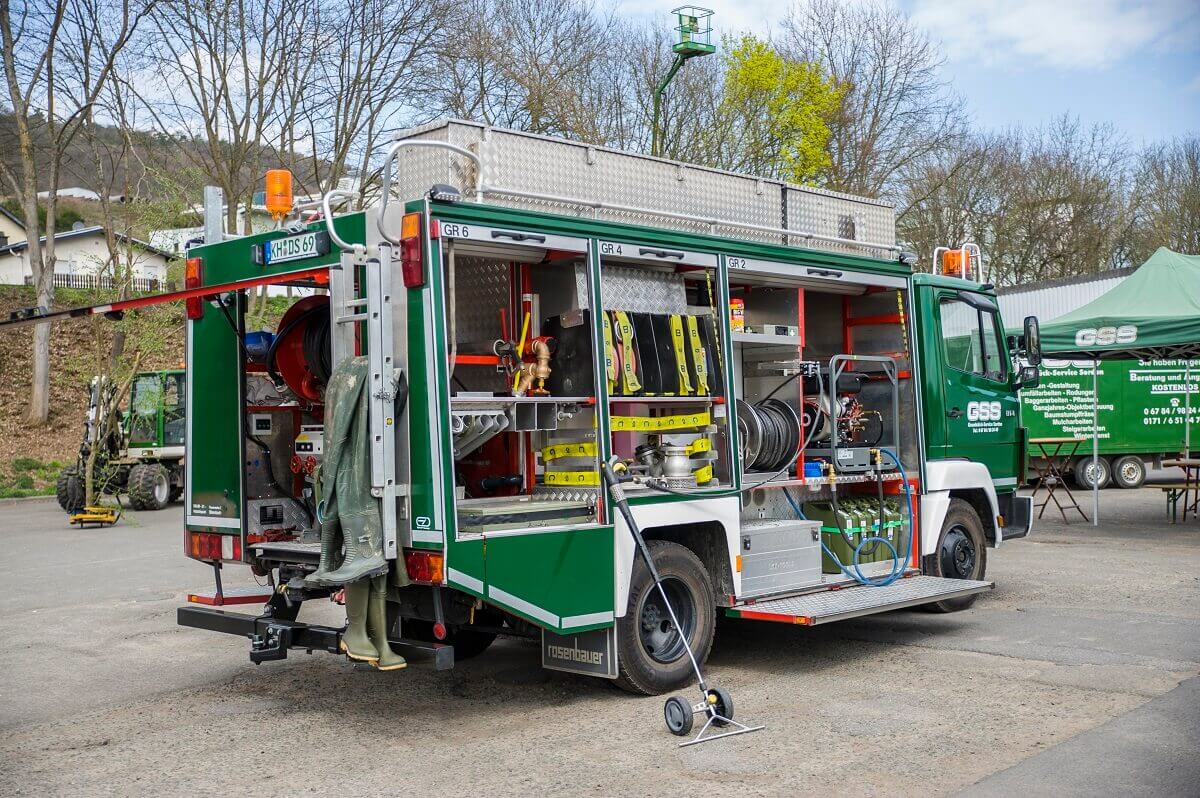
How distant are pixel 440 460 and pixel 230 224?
2225cm

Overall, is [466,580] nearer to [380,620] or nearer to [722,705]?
[380,620]

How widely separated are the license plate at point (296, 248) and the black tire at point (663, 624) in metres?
2.51

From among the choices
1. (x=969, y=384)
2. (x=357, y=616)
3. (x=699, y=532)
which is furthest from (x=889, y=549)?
(x=357, y=616)

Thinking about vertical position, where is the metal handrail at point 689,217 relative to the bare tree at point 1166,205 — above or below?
below

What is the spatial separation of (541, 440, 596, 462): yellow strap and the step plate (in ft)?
4.84

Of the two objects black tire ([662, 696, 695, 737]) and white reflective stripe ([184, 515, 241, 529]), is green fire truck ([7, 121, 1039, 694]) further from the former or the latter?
black tire ([662, 696, 695, 737])

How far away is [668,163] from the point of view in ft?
25.6

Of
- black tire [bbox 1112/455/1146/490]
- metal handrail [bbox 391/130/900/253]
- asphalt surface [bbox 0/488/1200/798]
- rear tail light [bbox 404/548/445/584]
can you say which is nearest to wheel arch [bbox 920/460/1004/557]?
asphalt surface [bbox 0/488/1200/798]

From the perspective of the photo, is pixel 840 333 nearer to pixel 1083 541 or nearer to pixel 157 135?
pixel 1083 541

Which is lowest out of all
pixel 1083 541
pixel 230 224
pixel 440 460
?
pixel 1083 541

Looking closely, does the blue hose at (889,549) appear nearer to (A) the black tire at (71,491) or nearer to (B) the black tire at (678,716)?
(B) the black tire at (678,716)

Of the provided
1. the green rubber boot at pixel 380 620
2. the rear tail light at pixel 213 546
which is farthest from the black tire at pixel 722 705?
the rear tail light at pixel 213 546

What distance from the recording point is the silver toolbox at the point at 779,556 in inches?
309

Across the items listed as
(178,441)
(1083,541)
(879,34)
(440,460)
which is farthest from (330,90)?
(440,460)
